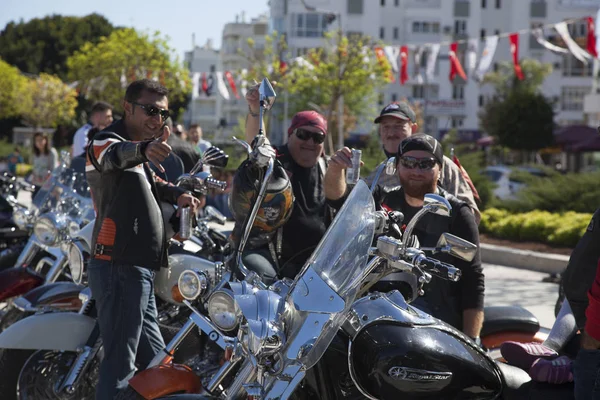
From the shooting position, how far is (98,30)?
232ft

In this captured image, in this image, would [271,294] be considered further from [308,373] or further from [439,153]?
[439,153]

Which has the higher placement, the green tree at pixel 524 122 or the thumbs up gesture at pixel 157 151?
the thumbs up gesture at pixel 157 151

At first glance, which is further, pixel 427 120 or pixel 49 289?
pixel 427 120

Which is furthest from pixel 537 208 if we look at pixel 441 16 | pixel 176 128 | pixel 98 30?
pixel 441 16

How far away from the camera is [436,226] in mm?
4344

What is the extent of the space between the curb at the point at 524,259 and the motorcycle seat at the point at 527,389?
9.12 m

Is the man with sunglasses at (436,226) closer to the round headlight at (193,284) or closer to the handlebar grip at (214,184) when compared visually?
Answer: the handlebar grip at (214,184)

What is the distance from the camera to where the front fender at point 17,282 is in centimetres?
637

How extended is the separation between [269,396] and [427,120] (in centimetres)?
7508

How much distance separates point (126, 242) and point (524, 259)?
939 centimetres

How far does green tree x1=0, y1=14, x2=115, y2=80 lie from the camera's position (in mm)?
67625

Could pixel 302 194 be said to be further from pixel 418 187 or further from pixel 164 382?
pixel 164 382

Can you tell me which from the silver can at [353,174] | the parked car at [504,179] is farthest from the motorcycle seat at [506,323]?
the parked car at [504,179]

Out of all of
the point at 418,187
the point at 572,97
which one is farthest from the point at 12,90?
the point at 418,187
